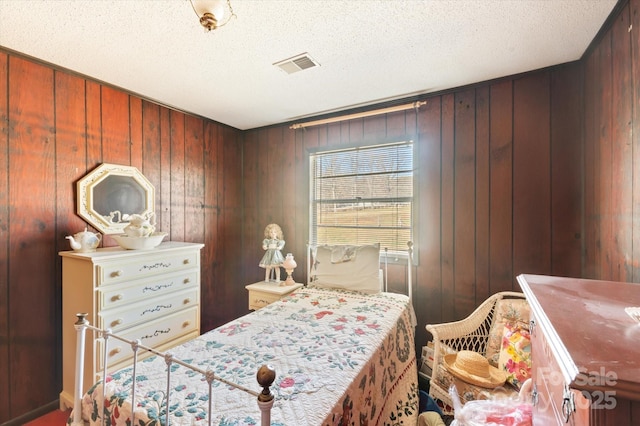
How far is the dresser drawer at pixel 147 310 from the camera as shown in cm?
184

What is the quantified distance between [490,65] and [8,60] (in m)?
3.17

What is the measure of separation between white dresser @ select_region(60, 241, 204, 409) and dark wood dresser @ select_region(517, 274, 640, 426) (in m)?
2.23

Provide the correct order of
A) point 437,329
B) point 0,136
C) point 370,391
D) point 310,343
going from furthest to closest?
point 437,329
point 0,136
point 310,343
point 370,391

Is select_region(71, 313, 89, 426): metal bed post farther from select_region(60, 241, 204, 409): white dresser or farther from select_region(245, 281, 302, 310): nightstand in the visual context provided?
select_region(245, 281, 302, 310): nightstand

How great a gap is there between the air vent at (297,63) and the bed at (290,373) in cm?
173

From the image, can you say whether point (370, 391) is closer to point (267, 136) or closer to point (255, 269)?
point (255, 269)

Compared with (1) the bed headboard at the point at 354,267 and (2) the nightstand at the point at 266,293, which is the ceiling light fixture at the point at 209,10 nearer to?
(1) the bed headboard at the point at 354,267

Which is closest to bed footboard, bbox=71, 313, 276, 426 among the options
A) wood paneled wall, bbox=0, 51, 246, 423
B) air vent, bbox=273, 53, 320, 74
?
wood paneled wall, bbox=0, 51, 246, 423

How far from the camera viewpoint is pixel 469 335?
6.68 feet

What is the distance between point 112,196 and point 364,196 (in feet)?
7.15

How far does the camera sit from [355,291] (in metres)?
2.40

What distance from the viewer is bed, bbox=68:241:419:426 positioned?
1003 mm

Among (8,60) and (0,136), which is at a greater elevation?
(8,60)

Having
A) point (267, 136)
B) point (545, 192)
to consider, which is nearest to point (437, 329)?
point (545, 192)
